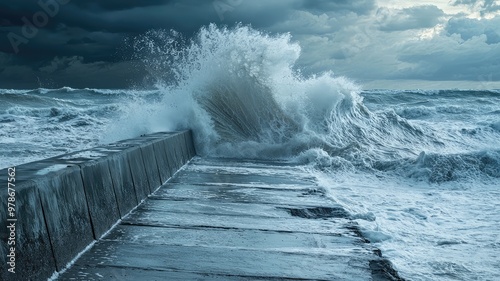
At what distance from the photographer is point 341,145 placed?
912 centimetres

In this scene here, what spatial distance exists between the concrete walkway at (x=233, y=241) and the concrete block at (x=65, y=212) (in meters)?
0.08

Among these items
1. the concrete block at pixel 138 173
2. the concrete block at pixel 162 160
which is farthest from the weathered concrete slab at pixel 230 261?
the concrete block at pixel 162 160

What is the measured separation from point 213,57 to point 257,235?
22.1 ft

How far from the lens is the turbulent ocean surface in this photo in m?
3.45

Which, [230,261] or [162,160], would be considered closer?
[230,261]

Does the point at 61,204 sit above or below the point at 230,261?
above

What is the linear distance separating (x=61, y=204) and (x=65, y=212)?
52 millimetres

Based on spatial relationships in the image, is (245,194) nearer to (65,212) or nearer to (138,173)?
(138,173)

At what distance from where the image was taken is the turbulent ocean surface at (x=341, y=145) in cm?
345

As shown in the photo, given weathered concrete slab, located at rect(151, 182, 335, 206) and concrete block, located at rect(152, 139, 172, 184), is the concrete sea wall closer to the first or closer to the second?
weathered concrete slab, located at rect(151, 182, 335, 206)

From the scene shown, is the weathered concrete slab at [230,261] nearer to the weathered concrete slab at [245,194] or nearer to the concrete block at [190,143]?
the weathered concrete slab at [245,194]

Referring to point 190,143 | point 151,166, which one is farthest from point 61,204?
point 190,143

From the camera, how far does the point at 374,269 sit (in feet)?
8.16

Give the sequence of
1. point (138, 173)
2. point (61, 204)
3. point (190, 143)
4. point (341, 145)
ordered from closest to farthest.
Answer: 1. point (61, 204)
2. point (138, 173)
3. point (190, 143)
4. point (341, 145)
